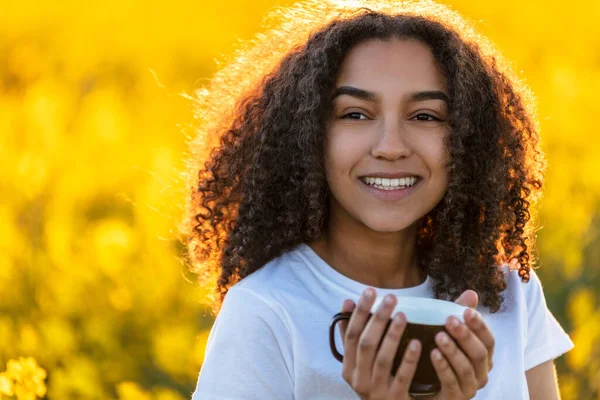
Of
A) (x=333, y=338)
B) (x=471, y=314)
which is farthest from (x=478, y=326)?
(x=333, y=338)

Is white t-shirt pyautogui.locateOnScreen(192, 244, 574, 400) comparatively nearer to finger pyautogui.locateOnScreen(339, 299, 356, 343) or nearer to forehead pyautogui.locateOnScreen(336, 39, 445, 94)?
finger pyautogui.locateOnScreen(339, 299, 356, 343)

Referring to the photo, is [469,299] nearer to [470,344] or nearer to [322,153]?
[470,344]

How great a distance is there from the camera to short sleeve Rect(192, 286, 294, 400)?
2.25 meters

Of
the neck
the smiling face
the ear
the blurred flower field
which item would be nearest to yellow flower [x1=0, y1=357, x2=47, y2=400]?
the blurred flower field

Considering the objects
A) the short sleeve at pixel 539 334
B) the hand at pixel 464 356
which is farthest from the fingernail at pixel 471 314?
the short sleeve at pixel 539 334

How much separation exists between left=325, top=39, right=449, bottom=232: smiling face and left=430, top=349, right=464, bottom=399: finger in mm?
398

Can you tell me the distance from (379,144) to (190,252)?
0.63 meters

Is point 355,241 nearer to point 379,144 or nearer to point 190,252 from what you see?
point 379,144

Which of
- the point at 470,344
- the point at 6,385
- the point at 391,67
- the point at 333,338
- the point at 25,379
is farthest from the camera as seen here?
the point at 25,379

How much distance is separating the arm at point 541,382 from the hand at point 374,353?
597mm

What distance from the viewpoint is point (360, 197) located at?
2354mm

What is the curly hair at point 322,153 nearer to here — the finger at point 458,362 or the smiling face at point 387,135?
the smiling face at point 387,135

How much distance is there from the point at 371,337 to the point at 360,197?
16.2 inches

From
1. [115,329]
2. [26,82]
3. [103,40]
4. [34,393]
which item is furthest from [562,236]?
[103,40]
